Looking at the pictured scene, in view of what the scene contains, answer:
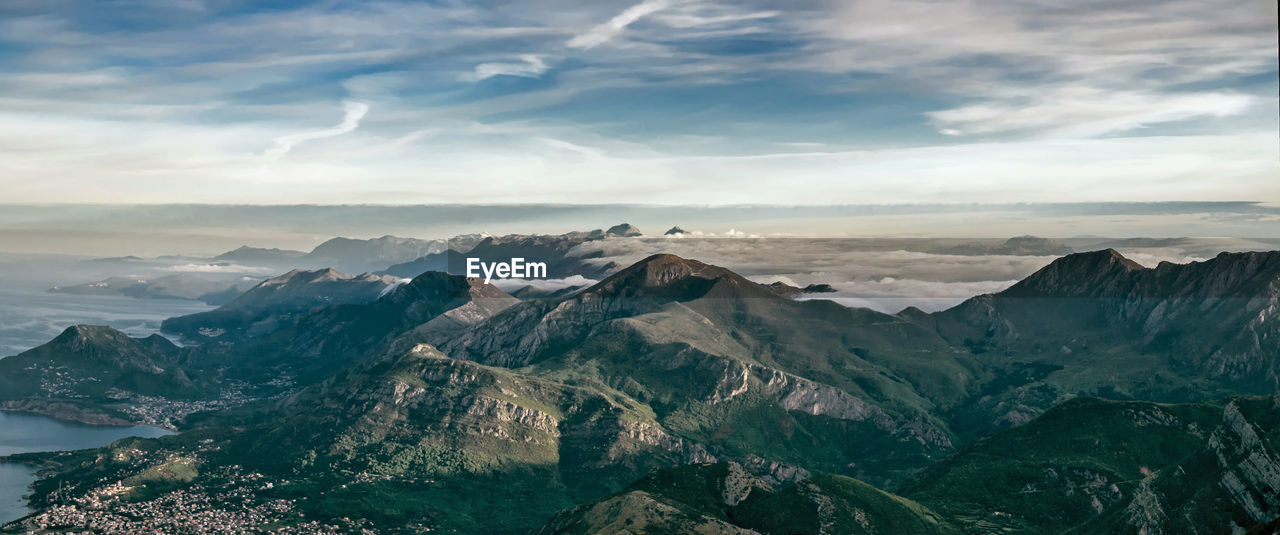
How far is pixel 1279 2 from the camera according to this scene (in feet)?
265

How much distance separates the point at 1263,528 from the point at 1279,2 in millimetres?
140934

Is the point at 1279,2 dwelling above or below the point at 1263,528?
above

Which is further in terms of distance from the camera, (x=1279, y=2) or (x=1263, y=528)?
(x=1263, y=528)

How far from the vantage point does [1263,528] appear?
18488 centimetres
